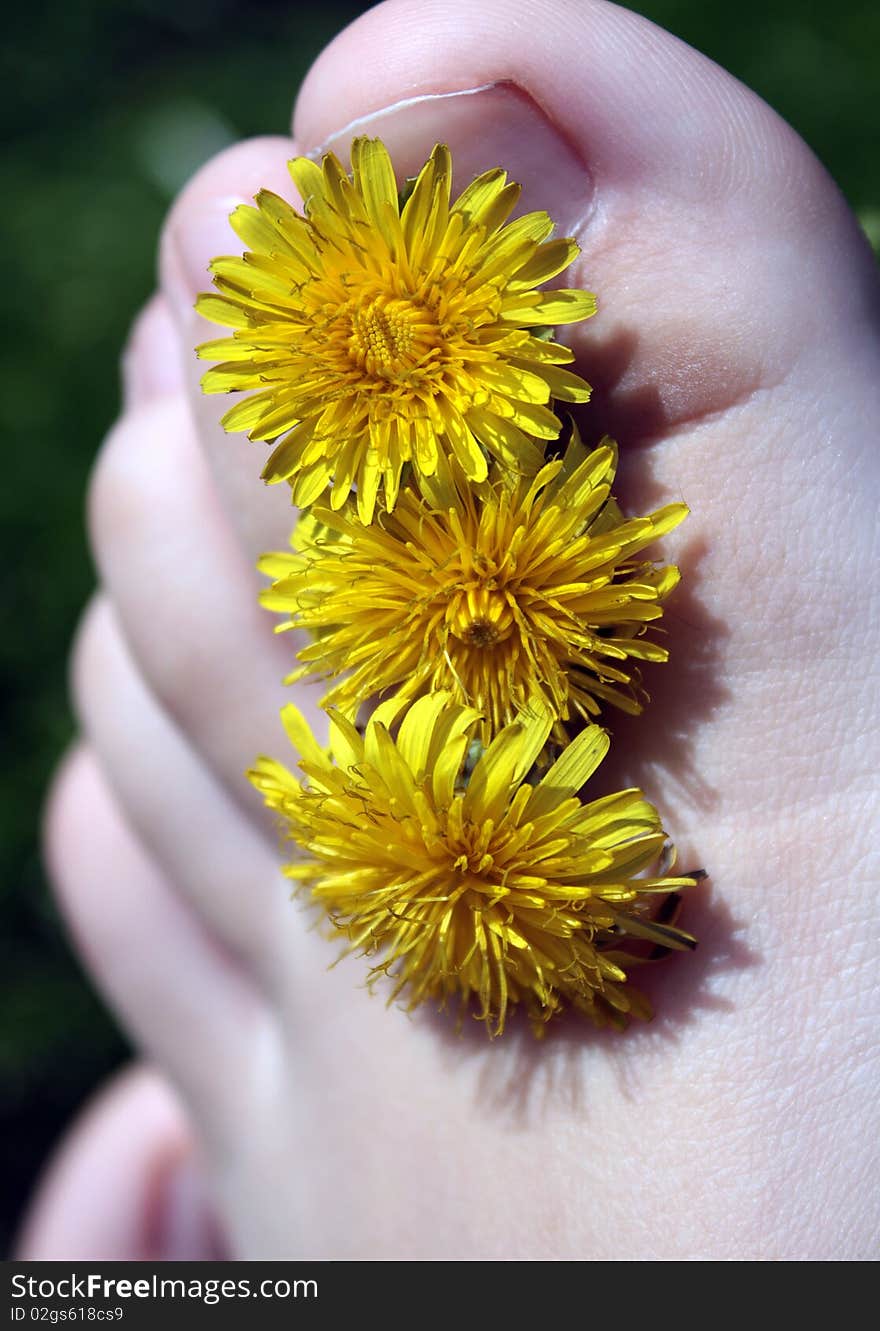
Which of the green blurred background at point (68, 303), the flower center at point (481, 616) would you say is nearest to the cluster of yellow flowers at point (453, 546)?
the flower center at point (481, 616)

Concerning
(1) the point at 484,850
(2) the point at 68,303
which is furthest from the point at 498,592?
(2) the point at 68,303

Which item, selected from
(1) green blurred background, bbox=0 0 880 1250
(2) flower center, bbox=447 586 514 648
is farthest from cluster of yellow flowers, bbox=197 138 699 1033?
(1) green blurred background, bbox=0 0 880 1250

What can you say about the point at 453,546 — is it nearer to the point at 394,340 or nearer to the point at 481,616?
the point at 481,616

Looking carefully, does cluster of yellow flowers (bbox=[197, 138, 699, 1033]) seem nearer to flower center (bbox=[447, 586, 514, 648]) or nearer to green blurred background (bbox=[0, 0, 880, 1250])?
flower center (bbox=[447, 586, 514, 648])

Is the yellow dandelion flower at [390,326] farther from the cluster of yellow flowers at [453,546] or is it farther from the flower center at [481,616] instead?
the flower center at [481,616]
